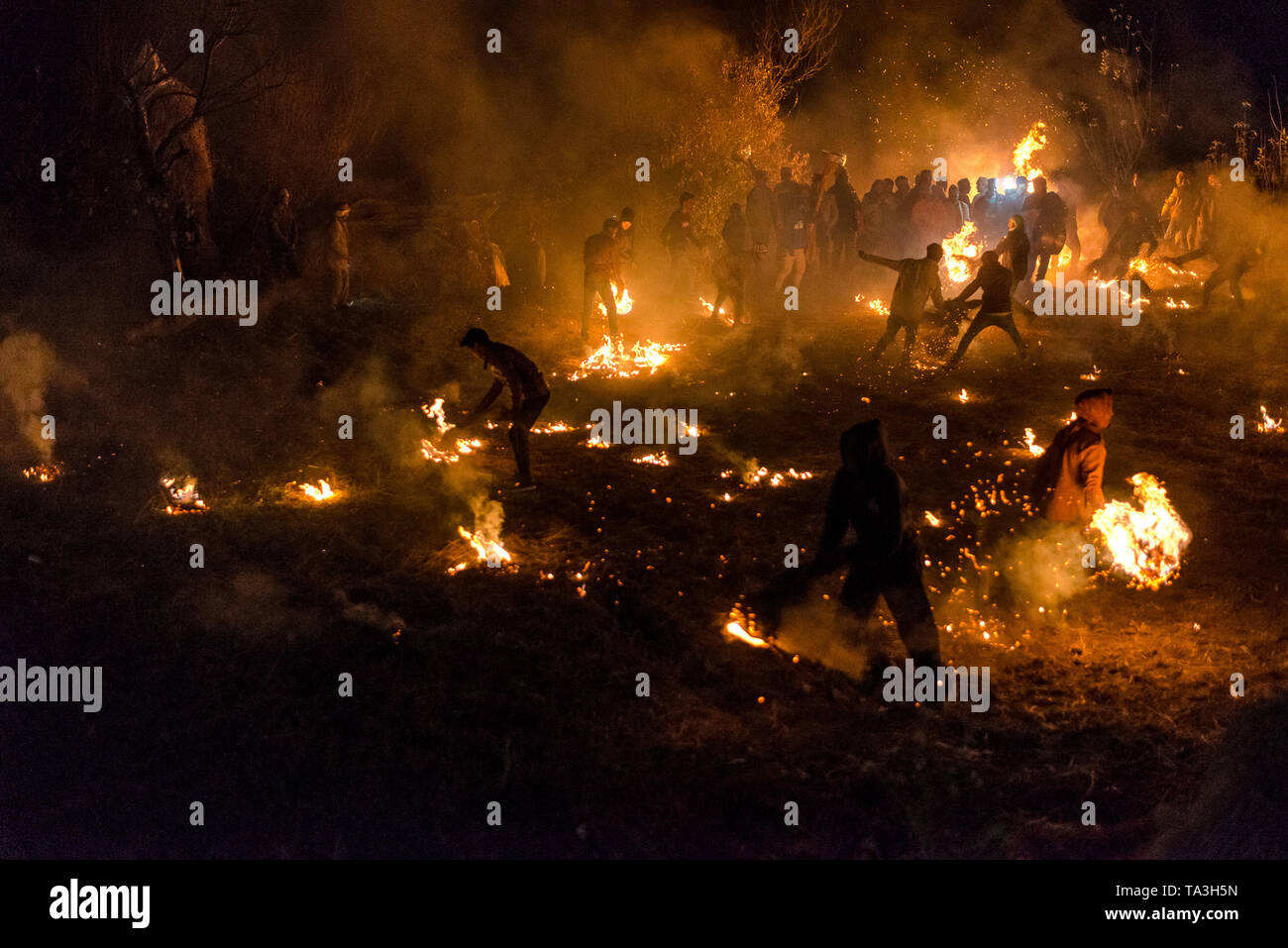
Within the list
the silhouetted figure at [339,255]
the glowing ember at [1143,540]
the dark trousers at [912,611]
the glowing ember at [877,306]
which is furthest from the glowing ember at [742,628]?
the glowing ember at [877,306]

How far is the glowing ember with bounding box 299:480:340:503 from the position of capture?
29.6ft

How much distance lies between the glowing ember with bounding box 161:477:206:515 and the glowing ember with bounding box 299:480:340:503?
93 centimetres

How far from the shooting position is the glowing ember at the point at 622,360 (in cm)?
1338

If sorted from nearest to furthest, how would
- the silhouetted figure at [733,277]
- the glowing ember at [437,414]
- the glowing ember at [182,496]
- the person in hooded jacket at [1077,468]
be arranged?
1. the person in hooded jacket at [1077,468]
2. the glowing ember at [182,496]
3. the glowing ember at [437,414]
4. the silhouetted figure at [733,277]

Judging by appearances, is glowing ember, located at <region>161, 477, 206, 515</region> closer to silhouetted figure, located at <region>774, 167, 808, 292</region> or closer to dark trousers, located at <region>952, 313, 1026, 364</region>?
Answer: dark trousers, located at <region>952, 313, 1026, 364</region>

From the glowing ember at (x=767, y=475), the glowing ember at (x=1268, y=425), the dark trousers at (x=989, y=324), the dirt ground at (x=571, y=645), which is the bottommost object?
the dirt ground at (x=571, y=645)

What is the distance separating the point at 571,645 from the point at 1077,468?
417 centimetres

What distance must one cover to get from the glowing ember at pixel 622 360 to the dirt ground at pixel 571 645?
2.05 metres

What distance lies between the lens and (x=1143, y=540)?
761cm

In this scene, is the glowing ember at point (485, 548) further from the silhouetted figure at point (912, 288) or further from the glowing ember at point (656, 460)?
the silhouetted figure at point (912, 288)

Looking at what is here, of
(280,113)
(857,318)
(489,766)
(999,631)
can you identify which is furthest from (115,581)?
(857,318)

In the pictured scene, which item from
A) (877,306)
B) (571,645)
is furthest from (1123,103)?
(571,645)

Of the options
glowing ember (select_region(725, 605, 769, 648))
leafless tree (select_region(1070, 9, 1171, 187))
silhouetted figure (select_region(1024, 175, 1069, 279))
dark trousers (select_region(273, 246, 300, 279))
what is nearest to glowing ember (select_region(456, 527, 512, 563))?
glowing ember (select_region(725, 605, 769, 648))

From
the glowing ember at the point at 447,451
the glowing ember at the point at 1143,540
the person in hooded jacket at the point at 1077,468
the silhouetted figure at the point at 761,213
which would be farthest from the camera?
the silhouetted figure at the point at 761,213
